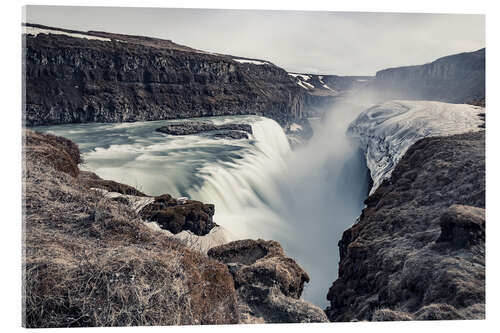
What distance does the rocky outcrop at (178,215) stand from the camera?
4.55m

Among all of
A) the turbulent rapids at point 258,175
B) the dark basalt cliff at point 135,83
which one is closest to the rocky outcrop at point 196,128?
the turbulent rapids at point 258,175

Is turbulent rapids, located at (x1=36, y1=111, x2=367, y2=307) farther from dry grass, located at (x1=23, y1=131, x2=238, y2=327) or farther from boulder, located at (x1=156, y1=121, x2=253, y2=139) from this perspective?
dry grass, located at (x1=23, y1=131, x2=238, y2=327)

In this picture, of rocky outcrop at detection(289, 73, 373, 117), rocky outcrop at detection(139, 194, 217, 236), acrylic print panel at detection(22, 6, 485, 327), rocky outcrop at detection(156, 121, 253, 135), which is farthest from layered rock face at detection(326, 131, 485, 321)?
rocky outcrop at detection(156, 121, 253, 135)

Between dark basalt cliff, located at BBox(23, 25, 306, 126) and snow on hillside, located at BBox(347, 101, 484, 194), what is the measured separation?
7.42 feet

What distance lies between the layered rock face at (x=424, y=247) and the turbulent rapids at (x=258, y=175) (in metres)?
1.01

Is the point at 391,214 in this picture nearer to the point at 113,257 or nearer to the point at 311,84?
the point at 311,84

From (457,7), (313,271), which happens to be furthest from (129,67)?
(457,7)

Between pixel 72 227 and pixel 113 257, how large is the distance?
29.7 inches

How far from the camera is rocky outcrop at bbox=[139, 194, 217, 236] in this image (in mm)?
4555

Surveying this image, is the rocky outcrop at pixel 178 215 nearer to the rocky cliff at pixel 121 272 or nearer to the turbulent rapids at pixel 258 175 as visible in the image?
the rocky cliff at pixel 121 272

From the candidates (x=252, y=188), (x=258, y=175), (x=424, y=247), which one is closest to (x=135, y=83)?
(x=258, y=175)

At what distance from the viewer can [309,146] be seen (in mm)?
9945

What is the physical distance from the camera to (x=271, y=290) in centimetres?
347

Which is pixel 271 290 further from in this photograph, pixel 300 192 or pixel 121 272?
pixel 300 192
